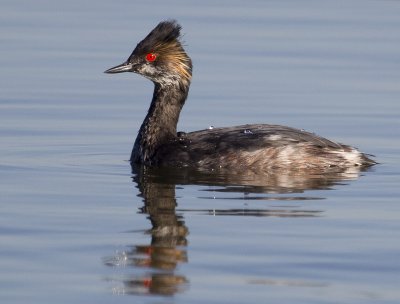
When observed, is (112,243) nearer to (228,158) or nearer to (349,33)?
(228,158)

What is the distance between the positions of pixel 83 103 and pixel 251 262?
693 cm

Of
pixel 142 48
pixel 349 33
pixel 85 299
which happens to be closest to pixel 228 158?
pixel 142 48

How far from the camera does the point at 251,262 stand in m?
8.34

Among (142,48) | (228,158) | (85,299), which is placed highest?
(142,48)

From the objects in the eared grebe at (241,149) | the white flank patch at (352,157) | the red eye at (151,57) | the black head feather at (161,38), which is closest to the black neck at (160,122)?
the eared grebe at (241,149)

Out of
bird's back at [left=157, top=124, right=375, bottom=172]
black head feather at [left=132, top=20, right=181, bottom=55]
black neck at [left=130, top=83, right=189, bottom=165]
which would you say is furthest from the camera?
black head feather at [left=132, top=20, right=181, bottom=55]

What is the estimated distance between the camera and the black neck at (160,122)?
12711 millimetres

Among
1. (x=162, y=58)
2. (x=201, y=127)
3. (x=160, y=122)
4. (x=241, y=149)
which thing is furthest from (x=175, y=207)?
(x=201, y=127)

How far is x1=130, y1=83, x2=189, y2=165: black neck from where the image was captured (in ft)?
41.7

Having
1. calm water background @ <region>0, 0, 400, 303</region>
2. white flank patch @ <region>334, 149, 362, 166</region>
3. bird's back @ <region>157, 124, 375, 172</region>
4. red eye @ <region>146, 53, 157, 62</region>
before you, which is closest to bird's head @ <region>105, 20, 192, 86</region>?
red eye @ <region>146, 53, 157, 62</region>

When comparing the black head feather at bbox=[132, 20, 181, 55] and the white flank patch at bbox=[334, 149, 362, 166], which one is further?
the black head feather at bbox=[132, 20, 181, 55]

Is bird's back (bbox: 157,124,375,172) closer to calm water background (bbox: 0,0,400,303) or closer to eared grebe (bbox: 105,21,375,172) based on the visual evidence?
eared grebe (bbox: 105,21,375,172)

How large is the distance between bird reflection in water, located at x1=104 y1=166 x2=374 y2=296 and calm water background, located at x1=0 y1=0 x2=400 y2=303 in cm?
3

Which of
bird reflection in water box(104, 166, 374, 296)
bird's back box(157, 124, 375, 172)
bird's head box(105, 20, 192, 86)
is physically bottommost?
bird reflection in water box(104, 166, 374, 296)
